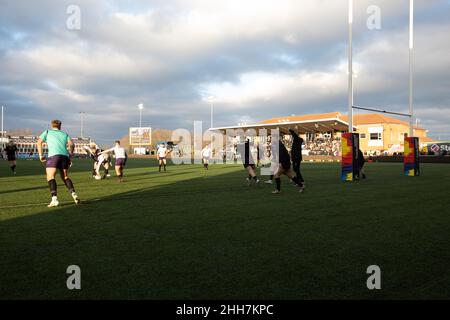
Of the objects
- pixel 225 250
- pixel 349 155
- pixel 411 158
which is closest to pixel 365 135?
pixel 411 158

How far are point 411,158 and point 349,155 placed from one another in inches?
227

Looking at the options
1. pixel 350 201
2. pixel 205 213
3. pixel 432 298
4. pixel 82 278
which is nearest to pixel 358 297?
pixel 432 298

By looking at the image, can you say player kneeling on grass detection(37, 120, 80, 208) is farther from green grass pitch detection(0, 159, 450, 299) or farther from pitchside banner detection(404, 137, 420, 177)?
pitchside banner detection(404, 137, 420, 177)

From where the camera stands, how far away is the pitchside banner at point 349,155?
624 inches

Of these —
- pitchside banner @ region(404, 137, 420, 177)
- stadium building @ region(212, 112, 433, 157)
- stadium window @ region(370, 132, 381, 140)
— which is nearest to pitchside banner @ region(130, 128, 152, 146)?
stadium building @ region(212, 112, 433, 157)

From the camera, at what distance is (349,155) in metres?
15.9

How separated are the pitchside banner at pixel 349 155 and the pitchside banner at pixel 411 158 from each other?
5124 millimetres

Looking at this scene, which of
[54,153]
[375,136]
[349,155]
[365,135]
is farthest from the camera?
[365,135]

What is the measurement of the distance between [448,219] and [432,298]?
14.3ft

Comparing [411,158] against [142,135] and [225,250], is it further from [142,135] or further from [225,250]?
[142,135]

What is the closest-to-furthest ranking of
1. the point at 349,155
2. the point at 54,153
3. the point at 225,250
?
the point at 225,250
the point at 54,153
the point at 349,155

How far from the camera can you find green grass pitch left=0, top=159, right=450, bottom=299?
3.40 metres
